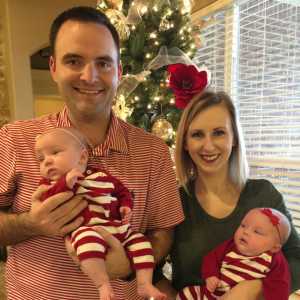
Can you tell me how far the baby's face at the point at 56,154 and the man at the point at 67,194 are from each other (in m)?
0.09

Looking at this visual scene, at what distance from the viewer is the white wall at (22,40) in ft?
10.6

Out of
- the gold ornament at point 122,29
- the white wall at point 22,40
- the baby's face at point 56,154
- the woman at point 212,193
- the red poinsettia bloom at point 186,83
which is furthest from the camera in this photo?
the white wall at point 22,40

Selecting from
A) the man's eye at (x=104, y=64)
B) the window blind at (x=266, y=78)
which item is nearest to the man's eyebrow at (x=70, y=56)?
the man's eye at (x=104, y=64)

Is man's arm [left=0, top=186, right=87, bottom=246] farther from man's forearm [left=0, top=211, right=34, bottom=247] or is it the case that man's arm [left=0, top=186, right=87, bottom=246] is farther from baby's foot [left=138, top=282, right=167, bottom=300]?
baby's foot [left=138, top=282, right=167, bottom=300]

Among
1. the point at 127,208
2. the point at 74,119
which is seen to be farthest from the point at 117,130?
the point at 127,208

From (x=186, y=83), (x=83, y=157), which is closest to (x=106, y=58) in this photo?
(x=83, y=157)

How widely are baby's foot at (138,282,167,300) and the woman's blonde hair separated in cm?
66

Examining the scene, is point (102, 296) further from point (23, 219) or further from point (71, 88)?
point (71, 88)

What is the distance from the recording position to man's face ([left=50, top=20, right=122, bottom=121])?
1095 mm

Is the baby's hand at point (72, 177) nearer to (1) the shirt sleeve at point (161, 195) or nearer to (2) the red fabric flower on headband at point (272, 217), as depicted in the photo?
(1) the shirt sleeve at point (161, 195)

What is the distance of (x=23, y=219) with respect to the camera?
3.37 feet

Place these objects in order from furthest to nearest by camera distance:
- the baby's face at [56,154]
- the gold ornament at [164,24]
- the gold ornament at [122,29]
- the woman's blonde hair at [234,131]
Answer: the gold ornament at [164,24], the gold ornament at [122,29], the woman's blonde hair at [234,131], the baby's face at [56,154]

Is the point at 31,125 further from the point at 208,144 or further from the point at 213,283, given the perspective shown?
the point at 213,283

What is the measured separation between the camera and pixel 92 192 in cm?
100
